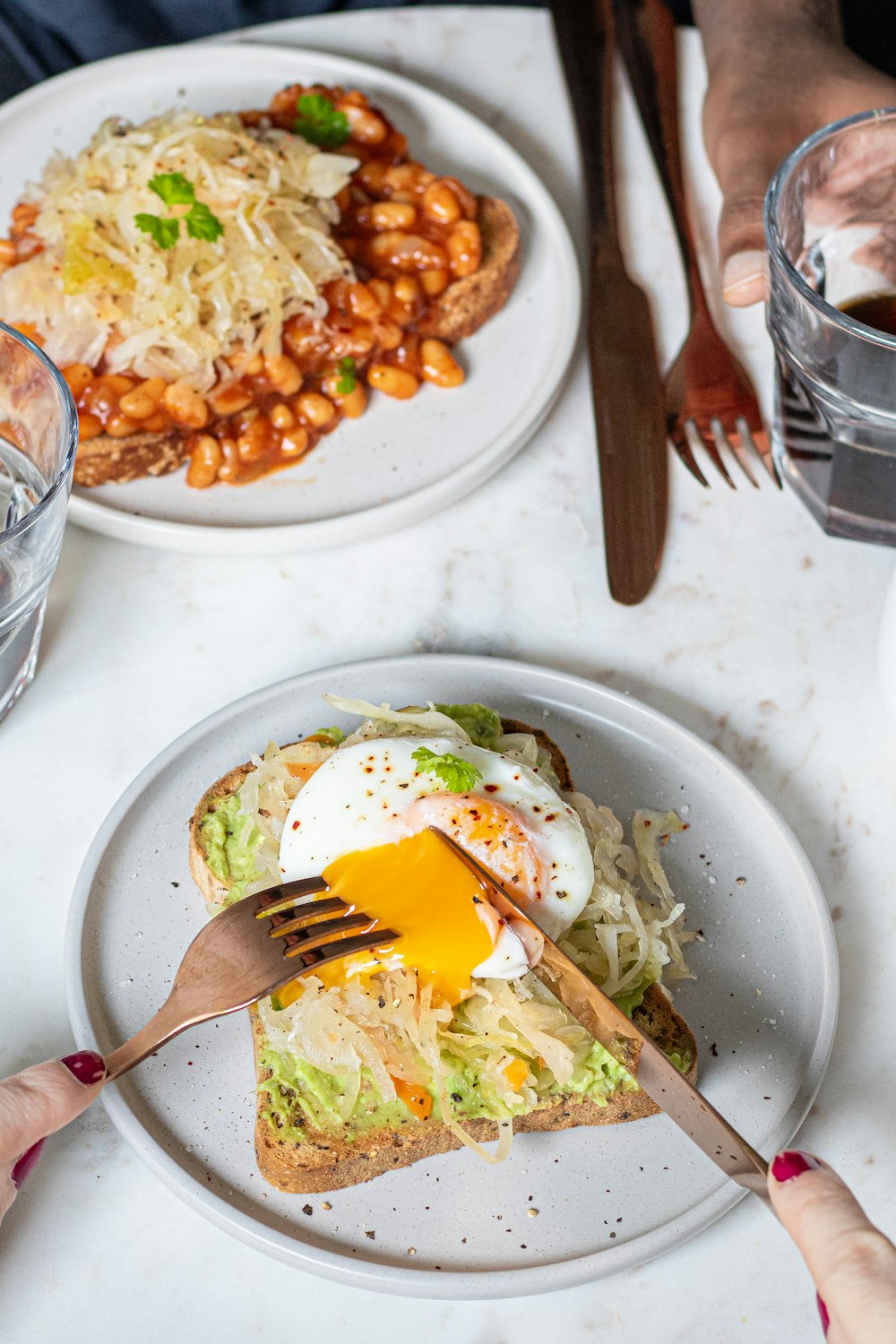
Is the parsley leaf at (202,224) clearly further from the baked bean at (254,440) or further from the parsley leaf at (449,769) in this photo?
→ the parsley leaf at (449,769)

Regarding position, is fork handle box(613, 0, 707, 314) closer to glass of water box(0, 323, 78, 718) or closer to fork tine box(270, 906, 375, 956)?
glass of water box(0, 323, 78, 718)

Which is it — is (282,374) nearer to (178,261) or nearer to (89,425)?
(178,261)

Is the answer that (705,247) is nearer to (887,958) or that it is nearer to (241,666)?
(241,666)

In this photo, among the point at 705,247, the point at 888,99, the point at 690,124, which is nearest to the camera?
the point at 888,99

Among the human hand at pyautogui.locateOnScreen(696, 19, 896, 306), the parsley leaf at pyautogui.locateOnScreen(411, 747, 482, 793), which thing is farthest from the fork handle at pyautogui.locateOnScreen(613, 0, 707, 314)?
the parsley leaf at pyautogui.locateOnScreen(411, 747, 482, 793)

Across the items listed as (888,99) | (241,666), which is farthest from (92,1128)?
(888,99)

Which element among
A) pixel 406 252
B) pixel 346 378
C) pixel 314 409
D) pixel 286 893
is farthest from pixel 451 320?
pixel 286 893

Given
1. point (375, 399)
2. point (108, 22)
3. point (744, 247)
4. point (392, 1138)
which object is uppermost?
point (108, 22)
